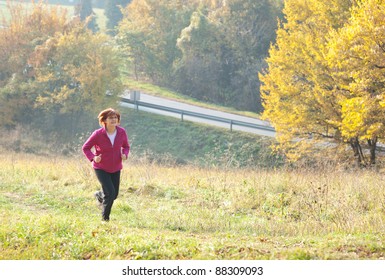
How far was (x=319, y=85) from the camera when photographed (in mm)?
25594

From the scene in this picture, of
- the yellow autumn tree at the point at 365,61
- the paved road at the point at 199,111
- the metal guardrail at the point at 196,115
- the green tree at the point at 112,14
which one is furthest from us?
the green tree at the point at 112,14

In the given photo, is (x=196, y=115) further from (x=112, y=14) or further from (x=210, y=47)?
(x=112, y=14)

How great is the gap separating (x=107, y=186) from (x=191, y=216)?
1.70 meters

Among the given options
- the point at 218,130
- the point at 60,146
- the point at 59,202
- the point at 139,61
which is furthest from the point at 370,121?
the point at 139,61

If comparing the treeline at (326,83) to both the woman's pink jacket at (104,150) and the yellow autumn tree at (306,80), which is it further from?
the woman's pink jacket at (104,150)

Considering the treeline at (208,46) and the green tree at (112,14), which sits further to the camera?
the green tree at (112,14)

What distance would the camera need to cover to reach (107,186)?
1011 cm

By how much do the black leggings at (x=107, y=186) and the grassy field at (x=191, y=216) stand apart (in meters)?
0.31

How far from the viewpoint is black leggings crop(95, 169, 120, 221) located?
1011cm

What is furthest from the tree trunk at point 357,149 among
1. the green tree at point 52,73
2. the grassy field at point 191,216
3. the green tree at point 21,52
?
the green tree at point 21,52

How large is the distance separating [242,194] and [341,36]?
31.7 feet

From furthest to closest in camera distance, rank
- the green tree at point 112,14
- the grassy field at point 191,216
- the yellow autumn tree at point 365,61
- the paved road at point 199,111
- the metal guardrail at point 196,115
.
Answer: the green tree at point 112,14
the paved road at point 199,111
the metal guardrail at point 196,115
the yellow autumn tree at point 365,61
the grassy field at point 191,216

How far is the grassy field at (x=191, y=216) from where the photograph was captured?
7727 mm

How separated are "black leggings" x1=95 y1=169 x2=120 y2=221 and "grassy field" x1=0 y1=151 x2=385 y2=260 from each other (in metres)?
0.31
